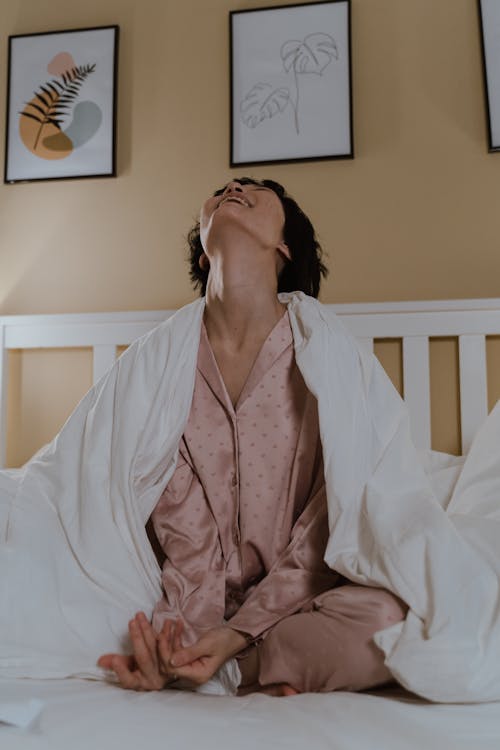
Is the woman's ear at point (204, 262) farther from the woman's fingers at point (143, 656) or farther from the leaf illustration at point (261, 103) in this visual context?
the woman's fingers at point (143, 656)

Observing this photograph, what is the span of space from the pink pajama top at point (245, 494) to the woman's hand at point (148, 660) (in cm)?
15

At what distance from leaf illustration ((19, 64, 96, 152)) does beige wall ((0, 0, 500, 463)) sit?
10 cm

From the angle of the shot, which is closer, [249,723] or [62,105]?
[249,723]

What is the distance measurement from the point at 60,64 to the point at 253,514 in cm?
143

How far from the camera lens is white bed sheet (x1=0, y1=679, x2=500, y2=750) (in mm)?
708

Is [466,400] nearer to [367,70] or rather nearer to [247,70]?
[367,70]

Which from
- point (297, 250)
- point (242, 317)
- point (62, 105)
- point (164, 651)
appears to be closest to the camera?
point (164, 651)

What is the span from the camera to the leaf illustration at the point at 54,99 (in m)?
2.02

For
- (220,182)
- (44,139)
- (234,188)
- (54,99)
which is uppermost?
(54,99)

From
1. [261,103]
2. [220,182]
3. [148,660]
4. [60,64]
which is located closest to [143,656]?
[148,660]

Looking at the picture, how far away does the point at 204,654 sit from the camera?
93 centimetres

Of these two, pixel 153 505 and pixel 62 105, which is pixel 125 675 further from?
pixel 62 105

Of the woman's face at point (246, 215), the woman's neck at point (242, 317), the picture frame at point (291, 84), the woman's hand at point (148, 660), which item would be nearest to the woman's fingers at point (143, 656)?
the woman's hand at point (148, 660)

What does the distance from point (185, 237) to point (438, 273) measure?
63 centimetres
